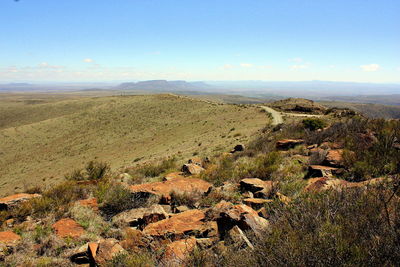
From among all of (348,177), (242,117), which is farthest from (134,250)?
(242,117)

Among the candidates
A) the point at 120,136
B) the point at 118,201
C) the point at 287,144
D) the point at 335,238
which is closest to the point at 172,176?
the point at 118,201

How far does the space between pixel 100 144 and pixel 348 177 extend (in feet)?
106

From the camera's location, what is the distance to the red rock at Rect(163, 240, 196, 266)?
325 centimetres

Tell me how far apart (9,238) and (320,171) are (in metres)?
7.38

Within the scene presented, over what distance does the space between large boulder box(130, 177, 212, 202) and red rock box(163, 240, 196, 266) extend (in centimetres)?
221

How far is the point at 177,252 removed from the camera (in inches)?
137

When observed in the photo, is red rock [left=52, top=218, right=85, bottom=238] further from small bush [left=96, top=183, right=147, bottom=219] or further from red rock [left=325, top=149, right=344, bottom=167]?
red rock [left=325, top=149, right=344, bottom=167]

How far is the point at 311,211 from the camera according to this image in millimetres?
3488

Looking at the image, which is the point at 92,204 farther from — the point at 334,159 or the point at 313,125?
the point at 313,125

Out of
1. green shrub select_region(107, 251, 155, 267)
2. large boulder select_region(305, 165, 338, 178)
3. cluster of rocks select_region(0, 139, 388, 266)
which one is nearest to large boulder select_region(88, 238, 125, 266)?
cluster of rocks select_region(0, 139, 388, 266)

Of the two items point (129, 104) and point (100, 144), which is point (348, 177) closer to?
point (100, 144)

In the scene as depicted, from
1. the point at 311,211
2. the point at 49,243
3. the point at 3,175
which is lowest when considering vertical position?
the point at 3,175

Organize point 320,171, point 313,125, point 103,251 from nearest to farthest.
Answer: point 103,251 → point 320,171 → point 313,125

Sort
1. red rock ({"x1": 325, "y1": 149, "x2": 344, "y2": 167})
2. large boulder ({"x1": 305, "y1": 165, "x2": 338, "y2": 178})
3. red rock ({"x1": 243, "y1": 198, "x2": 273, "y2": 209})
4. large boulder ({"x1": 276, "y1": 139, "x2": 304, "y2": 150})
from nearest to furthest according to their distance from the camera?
1. red rock ({"x1": 243, "y1": 198, "x2": 273, "y2": 209})
2. large boulder ({"x1": 305, "y1": 165, "x2": 338, "y2": 178})
3. red rock ({"x1": 325, "y1": 149, "x2": 344, "y2": 167})
4. large boulder ({"x1": 276, "y1": 139, "x2": 304, "y2": 150})
